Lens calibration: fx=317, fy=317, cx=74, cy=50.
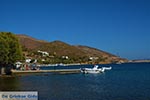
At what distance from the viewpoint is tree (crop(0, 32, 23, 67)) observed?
96.6 meters

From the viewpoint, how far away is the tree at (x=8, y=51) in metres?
96.6

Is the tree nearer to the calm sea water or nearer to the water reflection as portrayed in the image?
the calm sea water

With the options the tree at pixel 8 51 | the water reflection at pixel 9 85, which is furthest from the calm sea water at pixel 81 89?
the tree at pixel 8 51

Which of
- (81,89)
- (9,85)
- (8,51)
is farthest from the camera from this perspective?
(8,51)

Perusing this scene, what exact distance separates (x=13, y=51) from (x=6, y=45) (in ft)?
9.70

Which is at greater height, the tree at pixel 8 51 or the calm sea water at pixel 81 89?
the tree at pixel 8 51

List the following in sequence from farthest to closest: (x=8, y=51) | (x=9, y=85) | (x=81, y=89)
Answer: (x=8, y=51), (x=9, y=85), (x=81, y=89)

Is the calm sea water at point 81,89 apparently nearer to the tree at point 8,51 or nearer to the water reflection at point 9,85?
the water reflection at point 9,85

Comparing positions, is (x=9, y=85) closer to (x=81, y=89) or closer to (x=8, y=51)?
(x=81, y=89)

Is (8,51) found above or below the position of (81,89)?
above

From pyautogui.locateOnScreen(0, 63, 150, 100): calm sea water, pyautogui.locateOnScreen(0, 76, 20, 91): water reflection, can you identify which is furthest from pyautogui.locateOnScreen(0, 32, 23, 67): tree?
pyautogui.locateOnScreen(0, 76, 20, 91): water reflection

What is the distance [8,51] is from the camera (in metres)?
97.6

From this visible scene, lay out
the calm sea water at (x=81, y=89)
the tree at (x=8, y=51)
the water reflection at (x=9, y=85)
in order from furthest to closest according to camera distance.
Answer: the tree at (x=8, y=51), the water reflection at (x=9, y=85), the calm sea water at (x=81, y=89)

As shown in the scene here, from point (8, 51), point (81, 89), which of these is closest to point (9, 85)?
point (81, 89)
